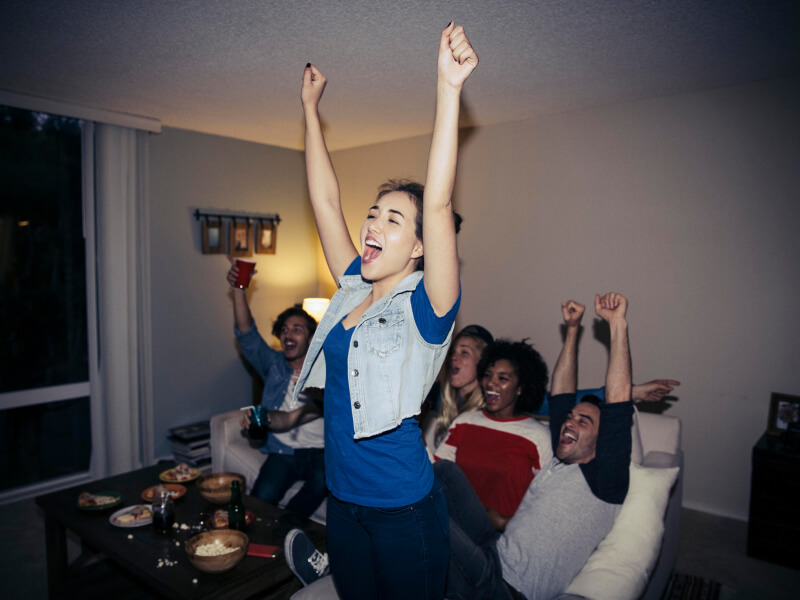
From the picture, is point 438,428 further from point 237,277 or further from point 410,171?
point 410,171

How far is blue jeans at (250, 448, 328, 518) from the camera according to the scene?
2811 millimetres

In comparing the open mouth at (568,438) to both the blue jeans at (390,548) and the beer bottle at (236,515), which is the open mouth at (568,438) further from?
the beer bottle at (236,515)

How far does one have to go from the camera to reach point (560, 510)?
1924mm

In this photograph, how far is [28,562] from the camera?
2.76 metres

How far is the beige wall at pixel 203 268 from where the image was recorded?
4176mm

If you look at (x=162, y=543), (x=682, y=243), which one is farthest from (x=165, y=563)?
(x=682, y=243)

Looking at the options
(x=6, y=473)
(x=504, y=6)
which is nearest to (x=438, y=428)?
(x=504, y=6)

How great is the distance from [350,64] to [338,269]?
5.84 ft

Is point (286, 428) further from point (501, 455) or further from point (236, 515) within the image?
point (501, 455)

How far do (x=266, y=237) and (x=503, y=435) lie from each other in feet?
10.2

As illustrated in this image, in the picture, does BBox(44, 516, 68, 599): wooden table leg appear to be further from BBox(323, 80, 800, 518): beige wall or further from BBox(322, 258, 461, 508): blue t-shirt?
BBox(323, 80, 800, 518): beige wall

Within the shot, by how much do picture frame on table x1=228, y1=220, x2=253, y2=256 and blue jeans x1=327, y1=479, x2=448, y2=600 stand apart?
12.0ft

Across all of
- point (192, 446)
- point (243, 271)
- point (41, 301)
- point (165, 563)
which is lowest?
point (192, 446)

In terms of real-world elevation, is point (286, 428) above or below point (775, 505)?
above
